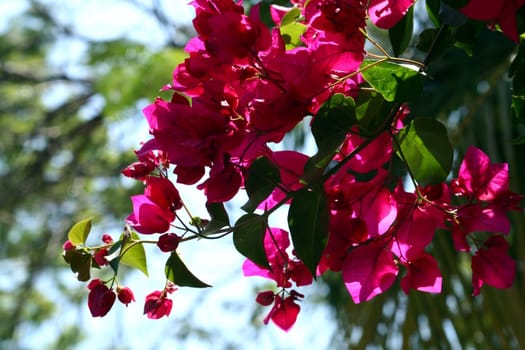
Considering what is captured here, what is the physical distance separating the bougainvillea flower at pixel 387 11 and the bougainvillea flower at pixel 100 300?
0.67 ft

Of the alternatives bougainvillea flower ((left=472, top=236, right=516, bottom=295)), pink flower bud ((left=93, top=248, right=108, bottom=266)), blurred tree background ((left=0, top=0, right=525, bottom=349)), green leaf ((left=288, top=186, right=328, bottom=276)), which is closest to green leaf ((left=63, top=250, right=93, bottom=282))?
pink flower bud ((left=93, top=248, right=108, bottom=266))

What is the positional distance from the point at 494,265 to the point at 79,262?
234 millimetres

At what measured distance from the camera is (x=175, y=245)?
39cm

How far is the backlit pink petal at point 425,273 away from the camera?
0.44 m

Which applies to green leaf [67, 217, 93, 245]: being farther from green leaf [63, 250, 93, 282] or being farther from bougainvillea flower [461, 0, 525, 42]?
bougainvillea flower [461, 0, 525, 42]

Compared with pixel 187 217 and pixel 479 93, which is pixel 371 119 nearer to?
pixel 187 217

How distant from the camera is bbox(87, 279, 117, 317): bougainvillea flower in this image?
395mm

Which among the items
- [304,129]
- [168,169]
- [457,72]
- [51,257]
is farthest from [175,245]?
[51,257]

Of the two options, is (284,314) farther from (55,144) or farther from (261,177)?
(55,144)

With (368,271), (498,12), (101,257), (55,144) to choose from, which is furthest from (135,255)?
(55,144)

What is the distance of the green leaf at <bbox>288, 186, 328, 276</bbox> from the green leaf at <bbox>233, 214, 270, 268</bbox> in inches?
0.8

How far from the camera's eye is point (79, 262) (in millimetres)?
400

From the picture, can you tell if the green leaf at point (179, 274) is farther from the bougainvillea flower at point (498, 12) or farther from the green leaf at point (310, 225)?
the bougainvillea flower at point (498, 12)

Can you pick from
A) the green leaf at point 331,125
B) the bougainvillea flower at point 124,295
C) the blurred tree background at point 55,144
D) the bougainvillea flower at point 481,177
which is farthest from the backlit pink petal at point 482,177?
the blurred tree background at point 55,144
